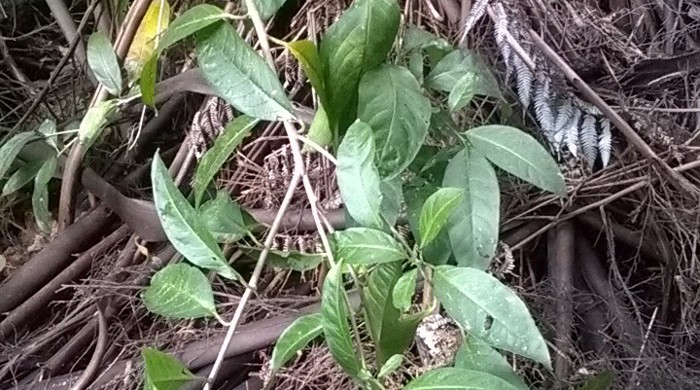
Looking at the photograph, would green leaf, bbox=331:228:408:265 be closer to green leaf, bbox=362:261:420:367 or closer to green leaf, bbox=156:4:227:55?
green leaf, bbox=362:261:420:367

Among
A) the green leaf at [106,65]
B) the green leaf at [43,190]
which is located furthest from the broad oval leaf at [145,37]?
the green leaf at [43,190]

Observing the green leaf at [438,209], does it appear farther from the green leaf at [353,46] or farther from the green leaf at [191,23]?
the green leaf at [191,23]

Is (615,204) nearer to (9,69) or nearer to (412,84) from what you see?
(412,84)

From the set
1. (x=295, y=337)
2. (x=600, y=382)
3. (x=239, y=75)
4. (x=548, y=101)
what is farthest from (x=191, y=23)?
(x=600, y=382)

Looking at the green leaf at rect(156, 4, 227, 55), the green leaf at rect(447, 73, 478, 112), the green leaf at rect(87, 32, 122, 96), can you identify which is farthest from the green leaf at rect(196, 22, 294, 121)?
the green leaf at rect(87, 32, 122, 96)

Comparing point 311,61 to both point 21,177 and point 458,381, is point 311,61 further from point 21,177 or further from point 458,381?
point 21,177

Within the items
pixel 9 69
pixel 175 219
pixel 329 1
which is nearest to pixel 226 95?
pixel 175 219

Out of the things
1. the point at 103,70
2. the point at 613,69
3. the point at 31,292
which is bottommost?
the point at 31,292
